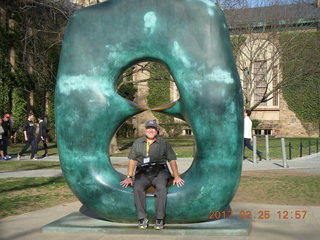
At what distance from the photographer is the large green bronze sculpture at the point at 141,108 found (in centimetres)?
501

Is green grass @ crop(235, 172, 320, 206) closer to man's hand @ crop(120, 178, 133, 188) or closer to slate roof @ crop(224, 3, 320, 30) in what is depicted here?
man's hand @ crop(120, 178, 133, 188)

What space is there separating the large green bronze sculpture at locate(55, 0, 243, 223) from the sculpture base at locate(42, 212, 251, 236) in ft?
0.36

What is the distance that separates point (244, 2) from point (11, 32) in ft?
41.0

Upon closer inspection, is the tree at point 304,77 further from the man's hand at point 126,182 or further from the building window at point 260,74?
the man's hand at point 126,182

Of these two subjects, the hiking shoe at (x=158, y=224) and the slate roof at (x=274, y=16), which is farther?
the slate roof at (x=274, y=16)

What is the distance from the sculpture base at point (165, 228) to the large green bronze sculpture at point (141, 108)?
0.11 m

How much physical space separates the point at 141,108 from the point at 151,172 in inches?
29.6

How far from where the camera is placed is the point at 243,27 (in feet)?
71.8

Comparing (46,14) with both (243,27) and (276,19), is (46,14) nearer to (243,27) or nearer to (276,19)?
(243,27)

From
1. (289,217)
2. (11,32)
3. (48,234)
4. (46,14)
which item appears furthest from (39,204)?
(11,32)

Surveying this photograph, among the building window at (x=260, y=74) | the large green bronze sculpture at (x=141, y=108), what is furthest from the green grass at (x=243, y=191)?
the building window at (x=260, y=74)

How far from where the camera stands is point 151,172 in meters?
5.17

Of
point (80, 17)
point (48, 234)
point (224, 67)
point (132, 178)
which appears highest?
point (80, 17)

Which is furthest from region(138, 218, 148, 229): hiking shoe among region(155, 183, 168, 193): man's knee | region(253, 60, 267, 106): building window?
region(253, 60, 267, 106): building window
